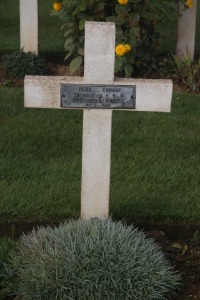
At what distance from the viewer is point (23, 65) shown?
802 centimetres

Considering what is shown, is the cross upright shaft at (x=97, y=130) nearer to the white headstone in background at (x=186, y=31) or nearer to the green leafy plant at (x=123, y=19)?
the green leafy plant at (x=123, y=19)

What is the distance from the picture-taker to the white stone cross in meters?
3.98

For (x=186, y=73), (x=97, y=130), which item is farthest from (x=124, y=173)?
(x=186, y=73)

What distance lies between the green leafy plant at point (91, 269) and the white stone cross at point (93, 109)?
1.63ft

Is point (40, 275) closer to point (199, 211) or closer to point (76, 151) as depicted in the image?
point (199, 211)

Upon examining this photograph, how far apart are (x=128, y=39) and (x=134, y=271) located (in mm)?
4275

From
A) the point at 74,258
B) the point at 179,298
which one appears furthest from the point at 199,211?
the point at 74,258

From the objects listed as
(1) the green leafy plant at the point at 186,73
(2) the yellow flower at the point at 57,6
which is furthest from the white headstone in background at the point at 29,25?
(1) the green leafy plant at the point at 186,73

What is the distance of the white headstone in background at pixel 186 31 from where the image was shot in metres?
8.47

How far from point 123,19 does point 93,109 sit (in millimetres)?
3431

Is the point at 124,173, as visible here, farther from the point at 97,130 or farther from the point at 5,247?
the point at 5,247

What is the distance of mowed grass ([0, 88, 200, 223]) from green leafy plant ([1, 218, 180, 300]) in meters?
1.03

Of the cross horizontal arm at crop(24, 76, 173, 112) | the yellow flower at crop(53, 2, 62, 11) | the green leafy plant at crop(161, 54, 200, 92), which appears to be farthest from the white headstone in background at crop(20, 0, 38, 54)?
the cross horizontal arm at crop(24, 76, 173, 112)

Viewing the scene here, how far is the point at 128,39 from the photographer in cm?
751
